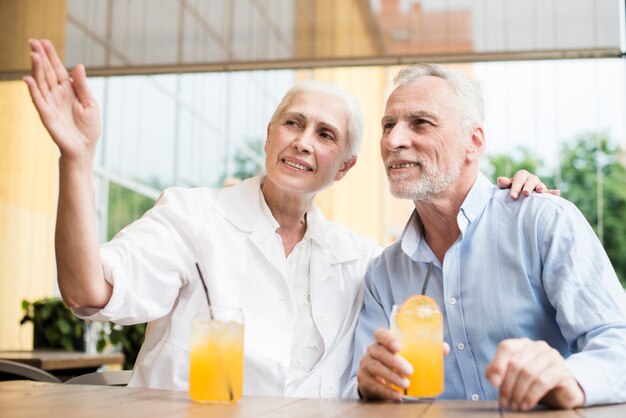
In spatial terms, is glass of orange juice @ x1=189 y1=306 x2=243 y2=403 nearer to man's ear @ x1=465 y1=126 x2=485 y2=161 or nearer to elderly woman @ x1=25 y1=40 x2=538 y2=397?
elderly woman @ x1=25 y1=40 x2=538 y2=397

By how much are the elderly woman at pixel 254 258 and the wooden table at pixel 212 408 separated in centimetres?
31

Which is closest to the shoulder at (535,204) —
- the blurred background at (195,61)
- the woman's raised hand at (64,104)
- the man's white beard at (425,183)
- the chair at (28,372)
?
the man's white beard at (425,183)

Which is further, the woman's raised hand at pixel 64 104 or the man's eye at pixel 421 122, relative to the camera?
the man's eye at pixel 421 122

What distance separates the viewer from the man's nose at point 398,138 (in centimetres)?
195

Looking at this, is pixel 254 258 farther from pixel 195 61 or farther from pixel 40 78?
pixel 195 61

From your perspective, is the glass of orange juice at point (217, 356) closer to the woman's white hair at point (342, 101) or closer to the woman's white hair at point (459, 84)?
the woman's white hair at point (459, 84)

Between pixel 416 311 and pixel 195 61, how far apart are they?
493 cm

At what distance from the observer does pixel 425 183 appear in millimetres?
1935

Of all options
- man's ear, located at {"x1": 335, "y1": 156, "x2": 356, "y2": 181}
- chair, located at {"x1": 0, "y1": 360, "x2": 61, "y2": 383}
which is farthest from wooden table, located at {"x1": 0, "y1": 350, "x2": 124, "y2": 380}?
man's ear, located at {"x1": 335, "y1": 156, "x2": 356, "y2": 181}

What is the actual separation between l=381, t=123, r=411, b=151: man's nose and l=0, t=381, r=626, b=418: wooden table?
0.77m

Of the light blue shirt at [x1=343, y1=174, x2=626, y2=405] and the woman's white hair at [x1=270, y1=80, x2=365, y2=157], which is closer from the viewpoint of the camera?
the light blue shirt at [x1=343, y1=174, x2=626, y2=405]

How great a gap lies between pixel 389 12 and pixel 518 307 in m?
4.59

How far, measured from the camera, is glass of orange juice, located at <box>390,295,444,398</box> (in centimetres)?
136

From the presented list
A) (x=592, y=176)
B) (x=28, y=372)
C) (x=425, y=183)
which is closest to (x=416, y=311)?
(x=425, y=183)
